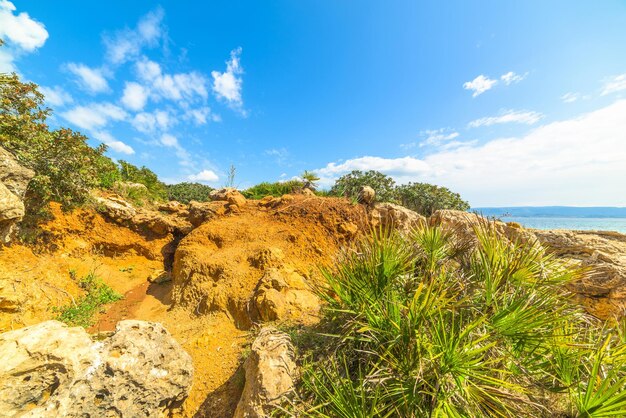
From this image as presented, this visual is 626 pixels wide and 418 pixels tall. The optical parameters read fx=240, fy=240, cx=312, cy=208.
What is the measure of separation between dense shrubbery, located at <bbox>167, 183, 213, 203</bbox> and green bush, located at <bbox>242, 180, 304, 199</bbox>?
34.2 ft

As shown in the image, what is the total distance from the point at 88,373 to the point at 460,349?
4.27 m

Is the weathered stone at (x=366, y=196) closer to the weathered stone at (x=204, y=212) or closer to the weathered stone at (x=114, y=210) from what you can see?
the weathered stone at (x=204, y=212)

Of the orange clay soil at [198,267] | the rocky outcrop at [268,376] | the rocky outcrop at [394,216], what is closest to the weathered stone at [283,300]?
the orange clay soil at [198,267]

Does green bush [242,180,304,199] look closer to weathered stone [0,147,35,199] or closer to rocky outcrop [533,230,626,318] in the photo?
weathered stone [0,147,35,199]

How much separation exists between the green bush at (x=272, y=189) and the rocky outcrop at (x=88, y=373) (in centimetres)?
946

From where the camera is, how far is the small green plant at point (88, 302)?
595cm

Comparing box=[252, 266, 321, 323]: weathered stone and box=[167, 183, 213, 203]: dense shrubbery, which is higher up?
box=[167, 183, 213, 203]: dense shrubbery

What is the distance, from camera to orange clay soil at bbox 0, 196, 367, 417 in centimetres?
455

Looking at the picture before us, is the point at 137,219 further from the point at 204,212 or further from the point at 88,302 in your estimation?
the point at 88,302

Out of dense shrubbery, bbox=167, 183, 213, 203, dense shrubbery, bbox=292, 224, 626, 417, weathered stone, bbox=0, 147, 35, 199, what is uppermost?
dense shrubbery, bbox=167, 183, 213, 203

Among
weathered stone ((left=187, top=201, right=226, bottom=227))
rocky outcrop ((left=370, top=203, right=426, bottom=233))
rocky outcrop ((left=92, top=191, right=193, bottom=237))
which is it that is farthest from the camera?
rocky outcrop ((left=92, top=191, right=193, bottom=237))

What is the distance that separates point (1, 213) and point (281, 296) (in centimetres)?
620

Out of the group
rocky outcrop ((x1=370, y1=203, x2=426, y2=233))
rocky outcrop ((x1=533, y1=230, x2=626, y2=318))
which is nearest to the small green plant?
rocky outcrop ((x1=370, y1=203, x2=426, y2=233))

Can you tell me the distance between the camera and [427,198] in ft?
75.5
